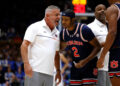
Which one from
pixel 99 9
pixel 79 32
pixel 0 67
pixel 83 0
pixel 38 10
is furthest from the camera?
pixel 38 10

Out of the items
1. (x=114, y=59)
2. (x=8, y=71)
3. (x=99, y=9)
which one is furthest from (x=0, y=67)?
(x=114, y=59)

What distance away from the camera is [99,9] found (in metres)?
6.29

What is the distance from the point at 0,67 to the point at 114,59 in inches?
337

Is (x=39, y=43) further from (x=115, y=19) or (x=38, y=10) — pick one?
(x=38, y=10)

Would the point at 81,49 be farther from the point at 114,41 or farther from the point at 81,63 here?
the point at 114,41

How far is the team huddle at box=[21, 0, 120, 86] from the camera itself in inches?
206

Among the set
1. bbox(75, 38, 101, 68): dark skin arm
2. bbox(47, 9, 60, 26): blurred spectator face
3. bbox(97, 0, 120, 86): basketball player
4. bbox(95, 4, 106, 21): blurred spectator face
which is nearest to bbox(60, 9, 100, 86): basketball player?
bbox(75, 38, 101, 68): dark skin arm

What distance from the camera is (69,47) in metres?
6.03

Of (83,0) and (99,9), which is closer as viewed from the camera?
(99,9)

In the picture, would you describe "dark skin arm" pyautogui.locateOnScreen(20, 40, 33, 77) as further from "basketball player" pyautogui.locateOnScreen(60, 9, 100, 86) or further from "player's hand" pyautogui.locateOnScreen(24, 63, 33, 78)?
"basketball player" pyautogui.locateOnScreen(60, 9, 100, 86)

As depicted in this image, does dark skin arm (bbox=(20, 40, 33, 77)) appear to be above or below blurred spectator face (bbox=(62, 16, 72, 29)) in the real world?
below

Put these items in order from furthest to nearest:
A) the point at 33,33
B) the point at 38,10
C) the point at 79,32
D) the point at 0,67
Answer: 1. the point at 38,10
2. the point at 0,67
3. the point at 79,32
4. the point at 33,33

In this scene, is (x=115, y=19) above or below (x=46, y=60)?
above

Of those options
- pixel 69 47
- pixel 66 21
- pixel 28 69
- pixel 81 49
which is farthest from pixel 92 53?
pixel 28 69
